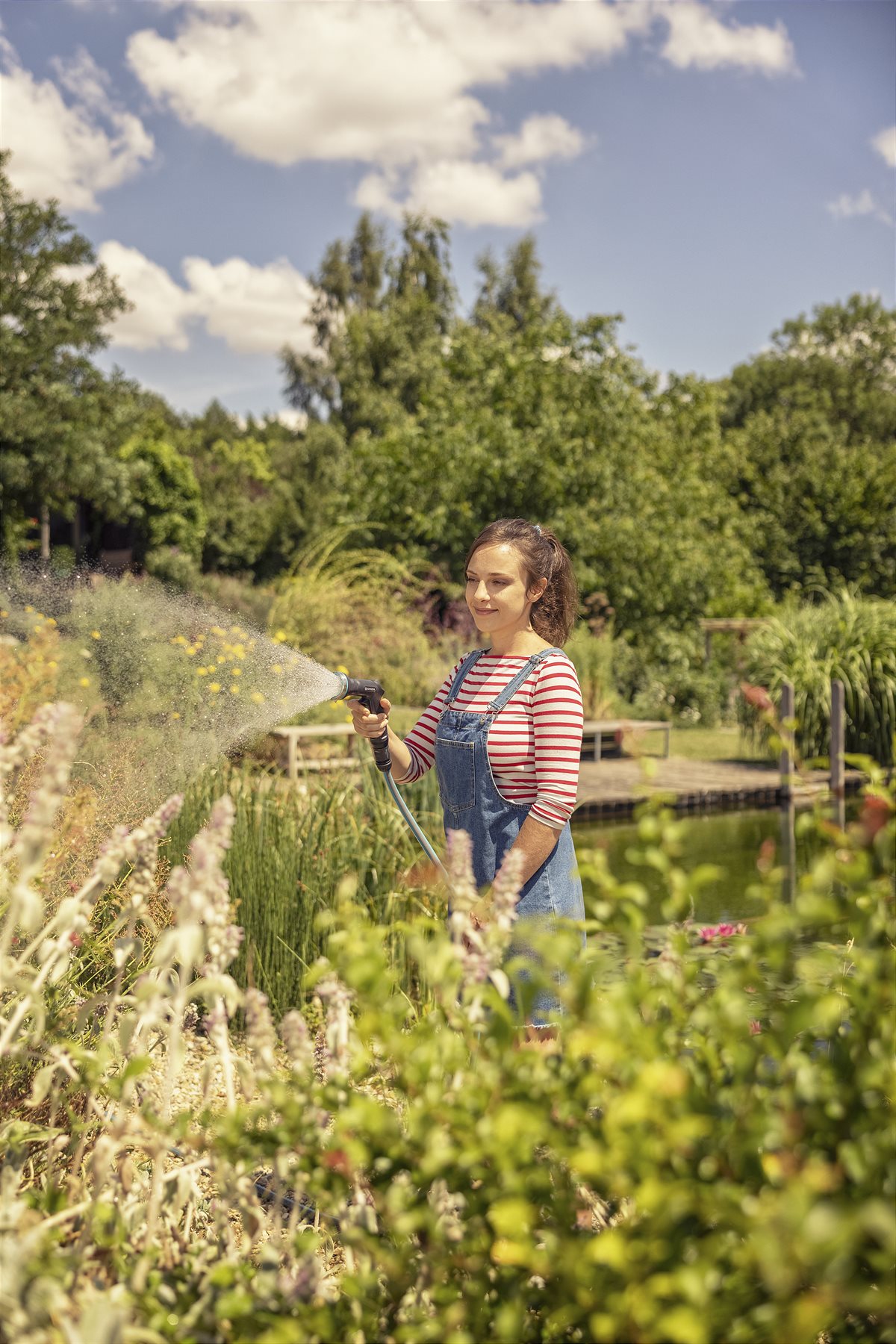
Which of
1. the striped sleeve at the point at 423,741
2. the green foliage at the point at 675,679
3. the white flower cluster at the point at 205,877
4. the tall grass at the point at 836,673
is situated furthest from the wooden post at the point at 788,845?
the white flower cluster at the point at 205,877

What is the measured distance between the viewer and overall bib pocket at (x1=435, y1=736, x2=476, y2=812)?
261 centimetres

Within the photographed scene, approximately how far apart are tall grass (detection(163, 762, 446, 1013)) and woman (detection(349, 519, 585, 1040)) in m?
1.05

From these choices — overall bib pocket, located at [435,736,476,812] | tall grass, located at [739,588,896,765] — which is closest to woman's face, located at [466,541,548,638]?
overall bib pocket, located at [435,736,476,812]

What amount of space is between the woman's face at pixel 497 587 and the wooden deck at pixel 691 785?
6591 mm

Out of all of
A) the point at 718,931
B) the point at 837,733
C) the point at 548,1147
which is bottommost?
the point at 718,931

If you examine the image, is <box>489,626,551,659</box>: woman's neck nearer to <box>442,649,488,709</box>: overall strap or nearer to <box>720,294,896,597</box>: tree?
<box>442,649,488,709</box>: overall strap

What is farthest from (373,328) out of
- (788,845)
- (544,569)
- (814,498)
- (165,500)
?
(544,569)

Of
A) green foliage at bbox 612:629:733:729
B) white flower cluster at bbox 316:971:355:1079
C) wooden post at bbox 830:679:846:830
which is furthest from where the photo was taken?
green foliage at bbox 612:629:733:729

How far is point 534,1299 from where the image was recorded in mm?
1123

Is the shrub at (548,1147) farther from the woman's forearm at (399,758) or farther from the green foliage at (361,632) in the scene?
the green foliage at (361,632)

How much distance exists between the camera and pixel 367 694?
272 centimetres

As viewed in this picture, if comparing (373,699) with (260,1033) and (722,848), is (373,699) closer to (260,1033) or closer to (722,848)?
(260,1033)

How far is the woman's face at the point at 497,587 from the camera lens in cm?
268

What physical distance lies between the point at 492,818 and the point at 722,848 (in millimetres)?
6792
